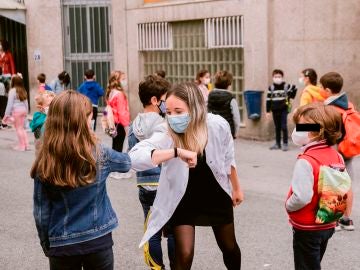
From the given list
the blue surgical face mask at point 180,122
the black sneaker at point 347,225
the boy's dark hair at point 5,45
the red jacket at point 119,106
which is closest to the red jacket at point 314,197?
the blue surgical face mask at point 180,122

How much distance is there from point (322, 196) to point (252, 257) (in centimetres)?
203

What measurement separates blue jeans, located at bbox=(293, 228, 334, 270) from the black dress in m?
0.58

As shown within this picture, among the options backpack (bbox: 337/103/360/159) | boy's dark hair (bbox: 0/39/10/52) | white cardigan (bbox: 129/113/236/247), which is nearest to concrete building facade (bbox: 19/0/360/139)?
boy's dark hair (bbox: 0/39/10/52)

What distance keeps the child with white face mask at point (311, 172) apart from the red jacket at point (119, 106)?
19.8 feet

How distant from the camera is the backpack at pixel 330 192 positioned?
4324 millimetres

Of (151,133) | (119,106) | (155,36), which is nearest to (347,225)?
(151,133)

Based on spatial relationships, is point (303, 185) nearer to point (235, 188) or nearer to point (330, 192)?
point (330, 192)

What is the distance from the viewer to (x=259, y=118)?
13820 mm

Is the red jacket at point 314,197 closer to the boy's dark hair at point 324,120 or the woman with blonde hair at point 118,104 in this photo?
the boy's dark hair at point 324,120

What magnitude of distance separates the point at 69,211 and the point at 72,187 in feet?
0.51

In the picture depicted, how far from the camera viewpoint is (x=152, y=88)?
5418 mm

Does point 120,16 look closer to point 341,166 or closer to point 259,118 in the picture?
point 259,118

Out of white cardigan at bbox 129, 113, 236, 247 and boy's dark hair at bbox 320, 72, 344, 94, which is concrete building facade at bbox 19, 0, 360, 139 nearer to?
boy's dark hair at bbox 320, 72, 344, 94

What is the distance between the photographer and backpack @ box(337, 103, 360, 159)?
661cm
